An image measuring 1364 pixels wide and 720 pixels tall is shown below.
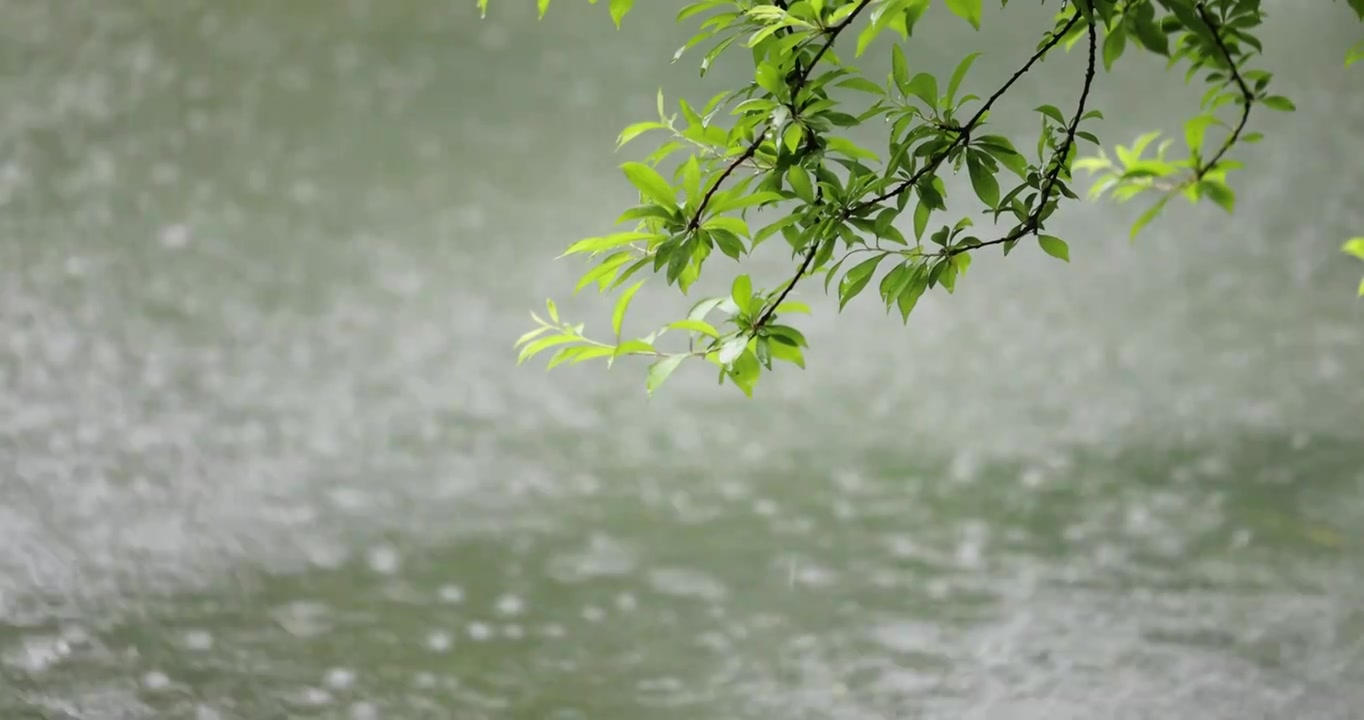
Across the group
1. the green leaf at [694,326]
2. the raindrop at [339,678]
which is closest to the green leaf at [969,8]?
the green leaf at [694,326]

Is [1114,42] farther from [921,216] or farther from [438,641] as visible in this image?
[438,641]

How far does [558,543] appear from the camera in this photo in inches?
95.6

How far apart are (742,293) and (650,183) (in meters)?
0.12

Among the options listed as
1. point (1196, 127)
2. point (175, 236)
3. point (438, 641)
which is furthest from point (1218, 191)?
point (175, 236)

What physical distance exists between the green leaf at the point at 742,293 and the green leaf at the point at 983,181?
20 centimetres

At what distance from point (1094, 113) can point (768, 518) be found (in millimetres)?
1754

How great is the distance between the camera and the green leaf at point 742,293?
0.85m

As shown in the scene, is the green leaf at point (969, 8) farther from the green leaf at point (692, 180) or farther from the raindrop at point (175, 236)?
the raindrop at point (175, 236)

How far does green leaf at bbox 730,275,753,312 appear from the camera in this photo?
0.85m

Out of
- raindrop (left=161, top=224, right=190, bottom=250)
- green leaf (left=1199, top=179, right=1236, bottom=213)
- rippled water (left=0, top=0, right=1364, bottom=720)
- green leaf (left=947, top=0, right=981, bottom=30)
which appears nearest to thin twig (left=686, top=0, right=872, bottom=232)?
green leaf (left=947, top=0, right=981, bottom=30)

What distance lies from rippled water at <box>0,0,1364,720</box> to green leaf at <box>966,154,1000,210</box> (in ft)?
3.96

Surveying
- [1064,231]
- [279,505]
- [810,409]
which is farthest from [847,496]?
[1064,231]

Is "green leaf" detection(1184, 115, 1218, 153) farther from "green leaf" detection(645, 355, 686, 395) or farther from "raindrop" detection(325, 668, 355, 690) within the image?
"raindrop" detection(325, 668, 355, 690)

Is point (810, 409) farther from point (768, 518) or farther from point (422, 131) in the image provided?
point (422, 131)
